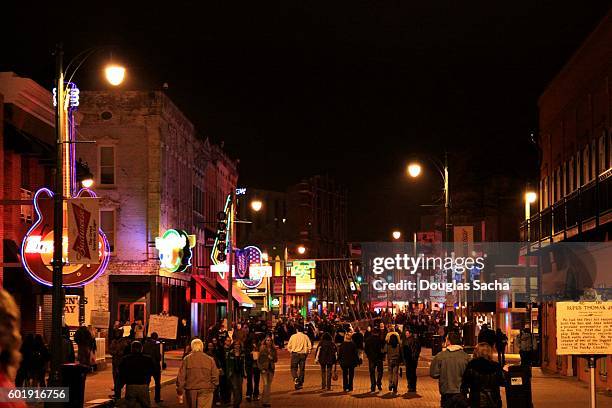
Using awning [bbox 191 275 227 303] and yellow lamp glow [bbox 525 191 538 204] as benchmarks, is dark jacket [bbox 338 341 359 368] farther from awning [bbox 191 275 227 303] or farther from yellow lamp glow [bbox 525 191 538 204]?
awning [bbox 191 275 227 303]

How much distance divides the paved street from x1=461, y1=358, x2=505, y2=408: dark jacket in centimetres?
946

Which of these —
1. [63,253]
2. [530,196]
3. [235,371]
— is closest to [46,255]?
[63,253]

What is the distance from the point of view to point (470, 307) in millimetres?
51969

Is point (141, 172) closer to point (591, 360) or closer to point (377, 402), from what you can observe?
point (377, 402)

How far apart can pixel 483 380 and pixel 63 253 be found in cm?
1367

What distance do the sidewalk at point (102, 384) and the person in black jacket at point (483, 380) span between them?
9567mm

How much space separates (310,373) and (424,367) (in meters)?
6.66

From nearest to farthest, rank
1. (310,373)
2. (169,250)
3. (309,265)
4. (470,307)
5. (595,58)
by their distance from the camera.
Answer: (595,58)
(310,373)
(169,250)
(470,307)
(309,265)

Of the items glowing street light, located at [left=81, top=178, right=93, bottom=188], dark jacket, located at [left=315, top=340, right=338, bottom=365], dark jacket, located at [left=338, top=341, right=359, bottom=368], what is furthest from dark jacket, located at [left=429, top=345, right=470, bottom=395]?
glowing street light, located at [left=81, top=178, right=93, bottom=188]

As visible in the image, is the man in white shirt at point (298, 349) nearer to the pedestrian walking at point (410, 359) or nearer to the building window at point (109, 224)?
the pedestrian walking at point (410, 359)

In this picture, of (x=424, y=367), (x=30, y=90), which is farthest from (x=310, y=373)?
(x=30, y=90)

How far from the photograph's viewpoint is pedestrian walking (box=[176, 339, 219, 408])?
18.2 metres

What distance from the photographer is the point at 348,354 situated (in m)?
28.6

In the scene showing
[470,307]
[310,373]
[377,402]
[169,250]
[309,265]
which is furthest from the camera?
[309,265]
